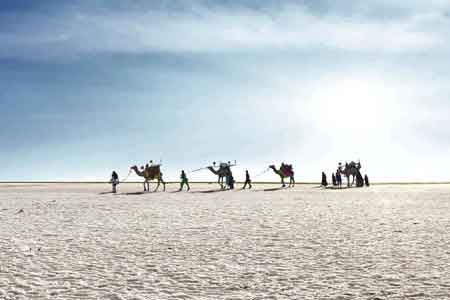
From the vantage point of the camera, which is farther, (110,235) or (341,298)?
(110,235)

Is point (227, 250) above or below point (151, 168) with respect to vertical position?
below

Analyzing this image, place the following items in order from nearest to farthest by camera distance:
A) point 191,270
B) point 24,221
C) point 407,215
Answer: point 191,270 → point 24,221 → point 407,215

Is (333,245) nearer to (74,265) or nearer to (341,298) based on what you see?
(341,298)

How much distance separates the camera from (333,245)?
532 inches

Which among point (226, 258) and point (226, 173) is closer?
point (226, 258)

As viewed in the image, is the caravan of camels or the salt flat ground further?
the caravan of camels

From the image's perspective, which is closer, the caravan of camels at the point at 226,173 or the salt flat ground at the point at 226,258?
the salt flat ground at the point at 226,258

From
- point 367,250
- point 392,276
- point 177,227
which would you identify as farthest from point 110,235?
point 392,276

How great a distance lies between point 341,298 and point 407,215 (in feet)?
48.9

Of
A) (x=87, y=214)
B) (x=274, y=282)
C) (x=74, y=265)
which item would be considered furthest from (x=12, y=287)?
(x=87, y=214)

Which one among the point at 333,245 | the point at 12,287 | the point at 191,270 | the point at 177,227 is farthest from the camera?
the point at 177,227

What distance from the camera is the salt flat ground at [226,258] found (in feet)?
28.8

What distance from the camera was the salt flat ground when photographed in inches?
345

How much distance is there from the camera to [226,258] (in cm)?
1173
